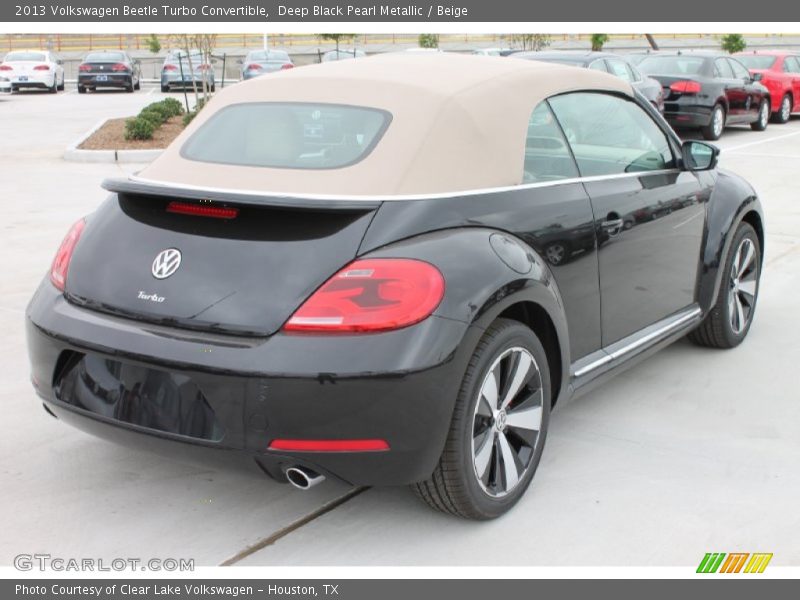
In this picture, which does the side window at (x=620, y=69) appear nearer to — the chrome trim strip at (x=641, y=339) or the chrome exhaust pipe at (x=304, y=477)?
the chrome trim strip at (x=641, y=339)

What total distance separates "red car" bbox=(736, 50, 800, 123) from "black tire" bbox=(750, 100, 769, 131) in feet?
4.44

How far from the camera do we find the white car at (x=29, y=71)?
104ft

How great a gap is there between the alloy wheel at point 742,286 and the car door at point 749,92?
14.0 metres

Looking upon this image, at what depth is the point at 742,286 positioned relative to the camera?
575cm

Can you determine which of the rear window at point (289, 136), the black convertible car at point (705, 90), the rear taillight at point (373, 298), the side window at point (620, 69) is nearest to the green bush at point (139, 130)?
the side window at point (620, 69)

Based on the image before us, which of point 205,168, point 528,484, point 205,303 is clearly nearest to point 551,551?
point 528,484

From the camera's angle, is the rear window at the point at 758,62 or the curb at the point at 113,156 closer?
the curb at the point at 113,156

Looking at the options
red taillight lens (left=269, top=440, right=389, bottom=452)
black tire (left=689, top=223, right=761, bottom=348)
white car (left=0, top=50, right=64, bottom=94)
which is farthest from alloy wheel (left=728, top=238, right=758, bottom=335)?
white car (left=0, top=50, right=64, bottom=94)

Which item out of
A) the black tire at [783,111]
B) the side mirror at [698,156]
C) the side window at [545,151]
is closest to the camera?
the side window at [545,151]

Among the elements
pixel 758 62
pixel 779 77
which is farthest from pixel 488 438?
pixel 758 62

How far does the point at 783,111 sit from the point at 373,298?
21029 mm

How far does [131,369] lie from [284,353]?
56 centimetres

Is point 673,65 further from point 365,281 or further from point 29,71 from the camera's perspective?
point 29,71

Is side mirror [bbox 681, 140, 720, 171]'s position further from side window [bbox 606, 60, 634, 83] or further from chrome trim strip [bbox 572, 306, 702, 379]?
side window [bbox 606, 60, 634, 83]
